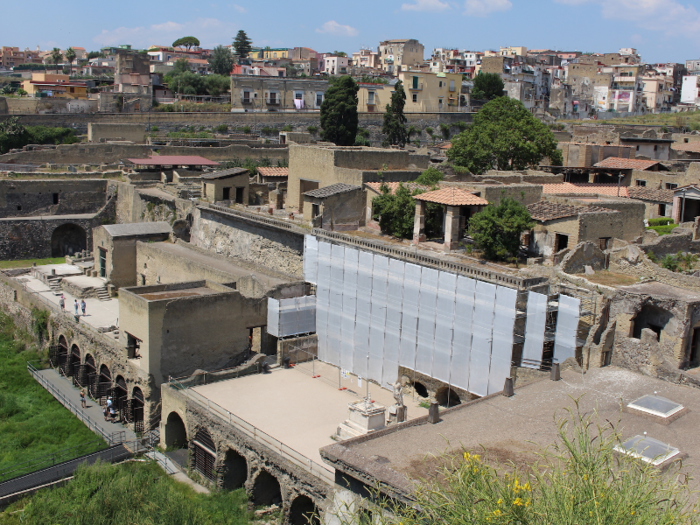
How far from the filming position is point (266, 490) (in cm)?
1773

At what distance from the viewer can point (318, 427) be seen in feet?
58.6

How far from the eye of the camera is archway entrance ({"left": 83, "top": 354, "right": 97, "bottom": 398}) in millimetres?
24250

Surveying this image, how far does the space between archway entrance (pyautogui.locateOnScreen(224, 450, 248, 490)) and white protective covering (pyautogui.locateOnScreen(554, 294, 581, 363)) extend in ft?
27.3

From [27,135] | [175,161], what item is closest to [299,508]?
[175,161]

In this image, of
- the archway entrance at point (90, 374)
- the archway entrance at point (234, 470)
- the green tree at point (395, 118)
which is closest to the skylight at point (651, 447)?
the archway entrance at point (234, 470)

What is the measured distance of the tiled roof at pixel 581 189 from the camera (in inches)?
1085

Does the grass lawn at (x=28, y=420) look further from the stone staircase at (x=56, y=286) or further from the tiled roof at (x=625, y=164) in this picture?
the tiled roof at (x=625, y=164)

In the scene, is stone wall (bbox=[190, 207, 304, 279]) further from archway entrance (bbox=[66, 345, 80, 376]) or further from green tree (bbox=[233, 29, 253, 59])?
green tree (bbox=[233, 29, 253, 59])

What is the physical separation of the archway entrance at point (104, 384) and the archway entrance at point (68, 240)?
16456 millimetres

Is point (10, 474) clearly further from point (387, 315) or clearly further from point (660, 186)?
point (660, 186)

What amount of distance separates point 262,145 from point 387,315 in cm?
2834

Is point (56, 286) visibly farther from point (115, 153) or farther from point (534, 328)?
point (534, 328)

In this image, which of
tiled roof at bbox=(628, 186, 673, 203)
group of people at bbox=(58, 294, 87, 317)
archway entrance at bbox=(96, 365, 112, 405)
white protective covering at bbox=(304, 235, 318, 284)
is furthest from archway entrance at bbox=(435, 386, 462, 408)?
group of people at bbox=(58, 294, 87, 317)

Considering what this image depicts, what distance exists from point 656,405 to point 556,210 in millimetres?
9572
